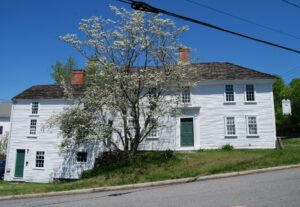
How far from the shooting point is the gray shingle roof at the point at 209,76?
24844 millimetres

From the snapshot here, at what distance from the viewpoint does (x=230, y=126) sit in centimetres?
2431

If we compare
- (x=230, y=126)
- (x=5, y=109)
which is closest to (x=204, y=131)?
(x=230, y=126)

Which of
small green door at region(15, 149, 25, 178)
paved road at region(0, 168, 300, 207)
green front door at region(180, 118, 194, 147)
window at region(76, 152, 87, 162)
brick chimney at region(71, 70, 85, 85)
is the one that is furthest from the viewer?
brick chimney at region(71, 70, 85, 85)

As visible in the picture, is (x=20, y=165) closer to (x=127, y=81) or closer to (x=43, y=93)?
(x=43, y=93)

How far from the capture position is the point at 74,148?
25.7 metres

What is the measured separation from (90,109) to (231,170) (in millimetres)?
10744

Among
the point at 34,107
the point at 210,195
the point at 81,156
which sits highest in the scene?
the point at 34,107

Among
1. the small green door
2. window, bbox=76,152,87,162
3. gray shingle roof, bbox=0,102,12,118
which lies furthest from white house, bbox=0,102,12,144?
window, bbox=76,152,87,162

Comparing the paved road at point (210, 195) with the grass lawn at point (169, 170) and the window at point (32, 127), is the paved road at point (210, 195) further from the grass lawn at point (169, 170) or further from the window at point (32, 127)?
the window at point (32, 127)

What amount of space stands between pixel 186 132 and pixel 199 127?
3.71 ft

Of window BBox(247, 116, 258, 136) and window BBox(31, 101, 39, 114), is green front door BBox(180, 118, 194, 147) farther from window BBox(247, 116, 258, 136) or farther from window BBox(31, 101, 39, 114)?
window BBox(31, 101, 39, 114)

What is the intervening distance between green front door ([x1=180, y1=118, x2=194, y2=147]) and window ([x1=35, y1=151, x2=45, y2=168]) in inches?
494

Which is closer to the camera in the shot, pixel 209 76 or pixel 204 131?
pixel 204 131

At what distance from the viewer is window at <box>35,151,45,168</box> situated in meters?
27.0
